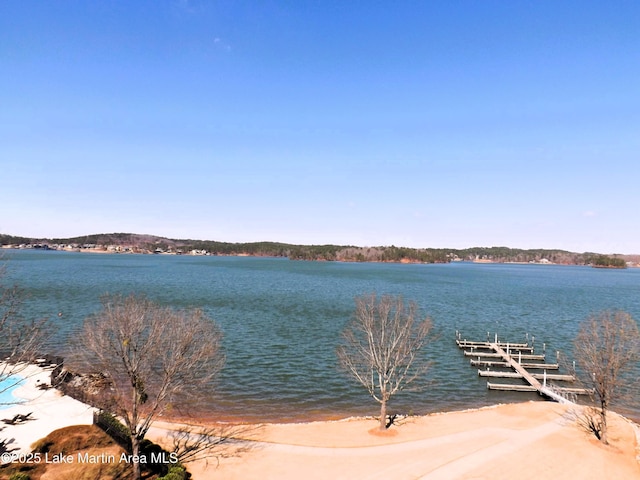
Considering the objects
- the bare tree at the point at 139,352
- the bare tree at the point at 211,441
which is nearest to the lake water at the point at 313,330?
the bare tree at the point at 211,441

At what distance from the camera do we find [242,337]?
156 ft

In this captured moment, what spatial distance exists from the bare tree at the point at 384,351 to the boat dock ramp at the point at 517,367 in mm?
6717

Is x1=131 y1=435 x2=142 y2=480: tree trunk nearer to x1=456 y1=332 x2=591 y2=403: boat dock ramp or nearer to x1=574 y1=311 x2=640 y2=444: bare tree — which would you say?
x1=574 y1=311 x2=640 y2=444: bare tree

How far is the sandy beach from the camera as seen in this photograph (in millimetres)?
19453

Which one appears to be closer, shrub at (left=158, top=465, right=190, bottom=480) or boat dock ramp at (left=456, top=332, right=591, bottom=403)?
shrub at (left=158, top=465, right=190, bottom=480)

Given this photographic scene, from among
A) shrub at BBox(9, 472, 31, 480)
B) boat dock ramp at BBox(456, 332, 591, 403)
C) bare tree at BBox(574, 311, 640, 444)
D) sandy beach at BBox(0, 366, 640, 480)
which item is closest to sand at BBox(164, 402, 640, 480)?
sandy beach at BBox(0, 366, 640, 480)

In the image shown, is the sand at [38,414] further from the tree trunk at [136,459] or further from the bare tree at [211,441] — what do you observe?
the tree trunk at [136,459]

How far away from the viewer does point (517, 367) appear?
1671 inches

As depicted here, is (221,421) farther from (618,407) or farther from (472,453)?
(618,407)

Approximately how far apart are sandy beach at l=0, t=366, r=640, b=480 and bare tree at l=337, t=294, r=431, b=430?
2.92 metres

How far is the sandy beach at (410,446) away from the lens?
1945 cm

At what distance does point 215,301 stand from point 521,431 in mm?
55742

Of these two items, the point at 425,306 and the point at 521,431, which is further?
the point at 425,306

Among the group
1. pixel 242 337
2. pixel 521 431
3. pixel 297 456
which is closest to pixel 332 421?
→ pixel 297 456
